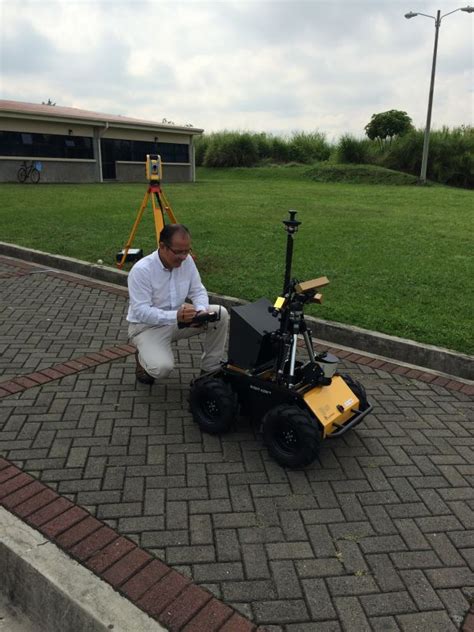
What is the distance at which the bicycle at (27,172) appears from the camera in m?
23.0

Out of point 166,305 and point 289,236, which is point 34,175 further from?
point 289,236

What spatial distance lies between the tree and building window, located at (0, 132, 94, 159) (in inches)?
792

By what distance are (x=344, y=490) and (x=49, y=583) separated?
1.67 metres

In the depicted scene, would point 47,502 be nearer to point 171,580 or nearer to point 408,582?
point 171,580

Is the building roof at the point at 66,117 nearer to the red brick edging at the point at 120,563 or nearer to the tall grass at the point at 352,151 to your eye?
the tall grass at the point at 352,151

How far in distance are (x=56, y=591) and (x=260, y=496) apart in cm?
118

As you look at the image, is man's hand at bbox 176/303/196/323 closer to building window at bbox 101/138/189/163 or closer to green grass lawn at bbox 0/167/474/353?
green grass lawn at bbox 0/167/474/353

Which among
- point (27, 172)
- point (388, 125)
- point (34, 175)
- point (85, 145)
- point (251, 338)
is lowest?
point (251, 338)

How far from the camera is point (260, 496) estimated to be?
300cm

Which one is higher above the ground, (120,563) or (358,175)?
(358,175)

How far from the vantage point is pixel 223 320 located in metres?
4.18

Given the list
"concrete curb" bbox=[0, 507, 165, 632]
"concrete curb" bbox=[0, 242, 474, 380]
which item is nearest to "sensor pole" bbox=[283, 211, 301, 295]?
"concrete curb" bbox=[0, 507, 165, 632]

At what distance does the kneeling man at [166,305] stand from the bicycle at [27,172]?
70.8 ft


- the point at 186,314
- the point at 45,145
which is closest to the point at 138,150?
the point at 45,145
